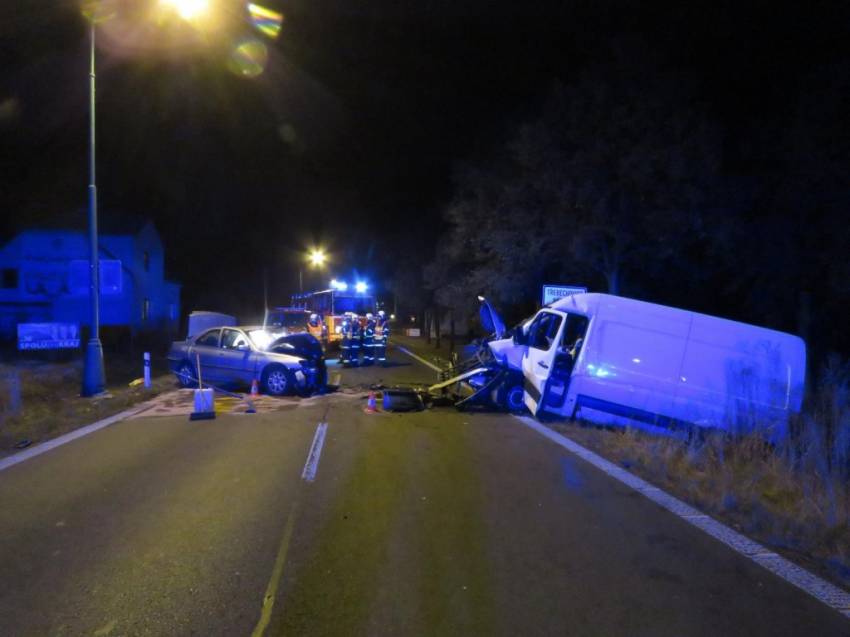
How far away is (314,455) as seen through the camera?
9.40 m

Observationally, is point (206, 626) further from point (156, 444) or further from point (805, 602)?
point (156, 444)

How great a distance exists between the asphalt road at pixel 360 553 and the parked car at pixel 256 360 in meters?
6.35

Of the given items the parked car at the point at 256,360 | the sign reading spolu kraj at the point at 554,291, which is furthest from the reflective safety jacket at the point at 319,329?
the sign reading spolu kraj at the point at 554,291

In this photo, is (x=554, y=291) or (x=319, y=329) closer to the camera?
(x=554, y=291)

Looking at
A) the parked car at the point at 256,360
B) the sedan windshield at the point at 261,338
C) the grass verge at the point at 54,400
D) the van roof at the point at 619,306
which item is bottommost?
the grass verge at the point at 54,400

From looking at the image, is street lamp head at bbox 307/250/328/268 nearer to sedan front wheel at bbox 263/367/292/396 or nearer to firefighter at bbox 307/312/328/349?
firefighter at bbox 307/312/328/349

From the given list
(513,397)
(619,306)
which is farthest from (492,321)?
(619,306)

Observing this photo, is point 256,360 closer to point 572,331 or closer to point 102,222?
point 572,331

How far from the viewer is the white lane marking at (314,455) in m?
8.25

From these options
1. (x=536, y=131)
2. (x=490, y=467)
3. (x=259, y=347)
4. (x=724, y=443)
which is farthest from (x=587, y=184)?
(x=490, y=467)

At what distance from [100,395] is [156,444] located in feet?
18.6

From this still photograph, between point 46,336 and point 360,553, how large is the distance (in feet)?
55.7

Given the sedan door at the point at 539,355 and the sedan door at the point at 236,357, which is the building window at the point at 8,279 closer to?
the sedan door at the point at 236,357

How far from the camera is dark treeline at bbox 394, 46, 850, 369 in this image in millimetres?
18922
